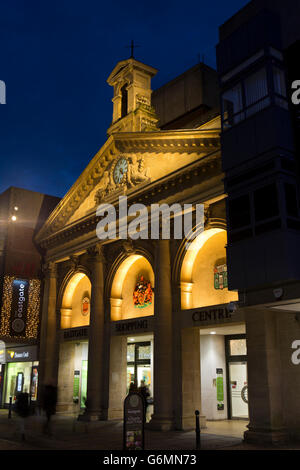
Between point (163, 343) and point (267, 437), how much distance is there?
7.15m

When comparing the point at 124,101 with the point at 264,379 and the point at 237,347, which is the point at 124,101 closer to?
the point at 237,347

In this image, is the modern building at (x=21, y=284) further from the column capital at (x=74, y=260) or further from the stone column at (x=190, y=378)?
the stone column at (x=190, y=378)

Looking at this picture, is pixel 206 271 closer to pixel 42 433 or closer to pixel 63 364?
pixel 42 433

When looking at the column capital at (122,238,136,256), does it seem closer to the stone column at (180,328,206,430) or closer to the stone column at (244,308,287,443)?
the stone column at (180,328,206,430)

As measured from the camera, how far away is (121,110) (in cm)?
3155

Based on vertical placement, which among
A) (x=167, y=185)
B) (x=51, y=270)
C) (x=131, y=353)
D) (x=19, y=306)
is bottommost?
(x=131, y=353)

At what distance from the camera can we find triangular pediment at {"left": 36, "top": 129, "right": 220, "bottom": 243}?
919 inches

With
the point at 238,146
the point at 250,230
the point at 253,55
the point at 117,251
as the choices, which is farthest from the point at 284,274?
the point at 117,251

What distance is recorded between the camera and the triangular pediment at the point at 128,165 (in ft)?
76.6

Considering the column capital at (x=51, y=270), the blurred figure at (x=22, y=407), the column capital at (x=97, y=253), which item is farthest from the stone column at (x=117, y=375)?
the column capital at (x=51, y=270)

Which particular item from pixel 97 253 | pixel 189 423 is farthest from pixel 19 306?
pixel 189 423

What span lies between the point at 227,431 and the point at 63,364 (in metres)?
14.4

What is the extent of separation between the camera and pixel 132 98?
99.2 ft

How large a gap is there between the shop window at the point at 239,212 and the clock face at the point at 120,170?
38.6 feet
